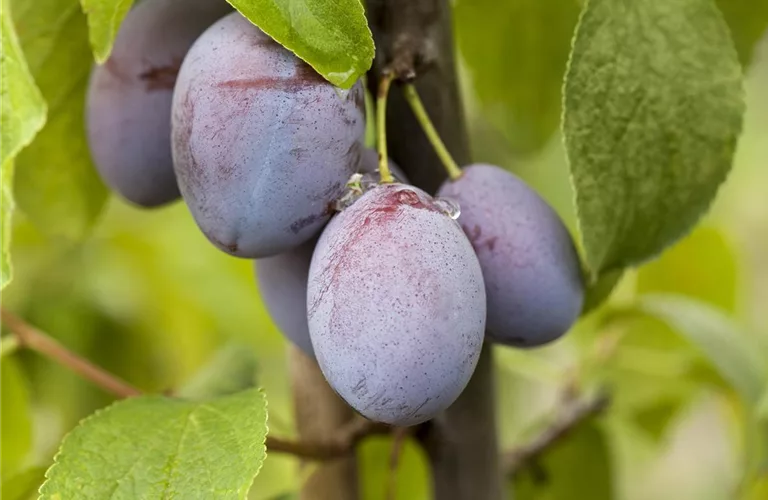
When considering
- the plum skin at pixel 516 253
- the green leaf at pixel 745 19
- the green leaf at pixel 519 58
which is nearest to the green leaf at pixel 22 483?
the plum skin at pixel 516 253

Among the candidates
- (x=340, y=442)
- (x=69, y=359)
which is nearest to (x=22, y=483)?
(x=69, y=359)

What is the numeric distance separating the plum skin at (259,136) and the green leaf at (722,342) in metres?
0.44

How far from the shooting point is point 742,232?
9.61ft

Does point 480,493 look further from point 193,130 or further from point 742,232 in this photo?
point 742,232

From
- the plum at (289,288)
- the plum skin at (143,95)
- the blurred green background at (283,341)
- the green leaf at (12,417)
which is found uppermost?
the plum skin at (143,95)

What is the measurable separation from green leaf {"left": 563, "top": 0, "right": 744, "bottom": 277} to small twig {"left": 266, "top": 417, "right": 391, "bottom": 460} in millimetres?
205

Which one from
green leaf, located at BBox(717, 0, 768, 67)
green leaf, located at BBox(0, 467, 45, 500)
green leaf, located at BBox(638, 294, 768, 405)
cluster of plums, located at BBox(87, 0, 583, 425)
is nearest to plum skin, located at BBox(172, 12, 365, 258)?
cluster of plums, located at BBox(87, 0, 583, 425)

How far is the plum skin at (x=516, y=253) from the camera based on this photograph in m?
0.46

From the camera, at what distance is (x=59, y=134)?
0.59 meters

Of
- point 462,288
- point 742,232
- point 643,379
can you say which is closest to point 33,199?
point 462,288

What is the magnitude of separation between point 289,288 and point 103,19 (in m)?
0.16

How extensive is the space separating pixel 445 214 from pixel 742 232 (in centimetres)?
276

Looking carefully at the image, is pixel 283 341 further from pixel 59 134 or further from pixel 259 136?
pixel 259 136

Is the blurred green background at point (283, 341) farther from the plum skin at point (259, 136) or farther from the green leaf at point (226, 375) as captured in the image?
the plum skin at point (259, 136)
